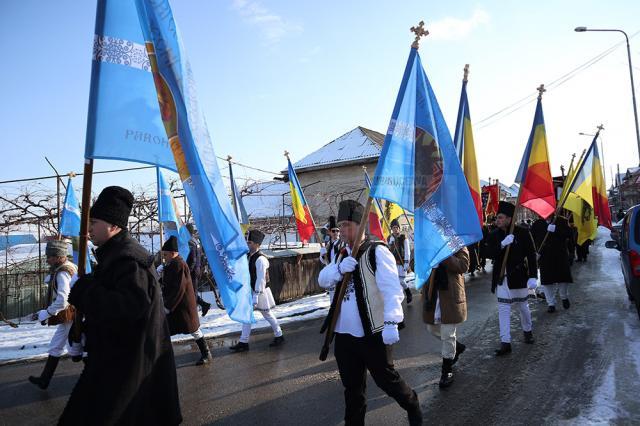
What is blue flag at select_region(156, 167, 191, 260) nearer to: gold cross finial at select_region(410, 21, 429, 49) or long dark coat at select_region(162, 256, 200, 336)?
long dark coat at select_region(162, 256, 200, 336)

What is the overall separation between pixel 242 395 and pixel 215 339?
3.09 metres

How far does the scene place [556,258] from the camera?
862 cm

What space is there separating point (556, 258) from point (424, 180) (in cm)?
572

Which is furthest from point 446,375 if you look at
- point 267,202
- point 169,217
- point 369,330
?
point 267,202

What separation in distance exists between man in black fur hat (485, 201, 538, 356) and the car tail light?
1.71m

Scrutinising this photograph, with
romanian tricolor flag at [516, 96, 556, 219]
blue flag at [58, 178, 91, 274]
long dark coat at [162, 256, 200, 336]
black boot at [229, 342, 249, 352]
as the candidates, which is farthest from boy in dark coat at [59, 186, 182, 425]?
blue flag at [58, 178, 91, 274]

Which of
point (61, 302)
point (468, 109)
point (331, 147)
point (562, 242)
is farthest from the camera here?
point (331, 147)

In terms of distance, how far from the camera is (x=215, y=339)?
25.5 feet

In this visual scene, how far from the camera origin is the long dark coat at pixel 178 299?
18.9 feet

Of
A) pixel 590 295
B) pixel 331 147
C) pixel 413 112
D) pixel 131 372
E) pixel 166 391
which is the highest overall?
pixel 331 147

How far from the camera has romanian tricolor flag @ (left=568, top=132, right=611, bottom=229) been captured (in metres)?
9.45

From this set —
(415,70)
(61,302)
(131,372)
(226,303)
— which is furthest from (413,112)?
(61,302)

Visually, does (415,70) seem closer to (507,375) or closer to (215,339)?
(507,375)

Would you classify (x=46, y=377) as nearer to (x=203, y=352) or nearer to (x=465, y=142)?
(x=203, y=352)
